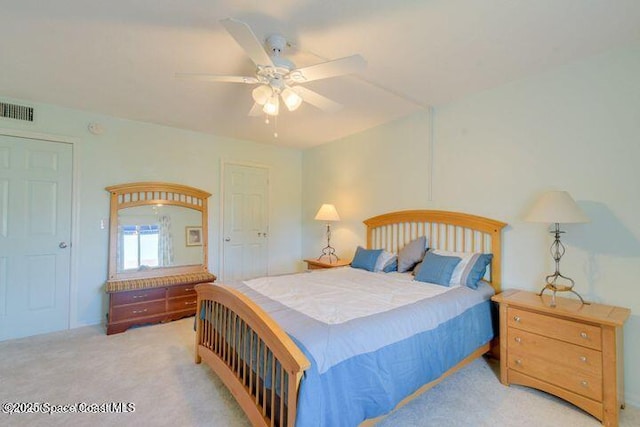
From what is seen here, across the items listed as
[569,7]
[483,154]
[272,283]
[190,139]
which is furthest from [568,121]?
[190,139]

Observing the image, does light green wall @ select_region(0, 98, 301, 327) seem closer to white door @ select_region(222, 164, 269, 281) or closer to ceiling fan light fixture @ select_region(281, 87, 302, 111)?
white door @ select_region(222, 164, 269, 281)

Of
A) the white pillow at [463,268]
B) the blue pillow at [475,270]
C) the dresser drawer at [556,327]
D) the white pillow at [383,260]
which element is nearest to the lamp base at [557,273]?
the dresser drawer at [556,327]

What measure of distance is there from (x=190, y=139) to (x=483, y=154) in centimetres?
393

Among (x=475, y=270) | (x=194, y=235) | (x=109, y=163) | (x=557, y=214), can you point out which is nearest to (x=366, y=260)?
(x=475, y=270)

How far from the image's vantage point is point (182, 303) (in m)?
3.86

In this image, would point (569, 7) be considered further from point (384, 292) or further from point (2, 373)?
point (2, 373)

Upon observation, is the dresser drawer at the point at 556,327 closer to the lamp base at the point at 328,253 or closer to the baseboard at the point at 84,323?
the lamp base at the point at 328,253

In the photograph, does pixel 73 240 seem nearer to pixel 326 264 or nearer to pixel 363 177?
pixel 326 264

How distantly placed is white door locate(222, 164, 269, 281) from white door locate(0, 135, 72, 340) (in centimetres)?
196

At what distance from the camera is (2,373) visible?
2.55m

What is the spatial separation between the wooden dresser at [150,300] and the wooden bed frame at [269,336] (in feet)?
4.19

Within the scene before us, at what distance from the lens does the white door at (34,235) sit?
128 inches

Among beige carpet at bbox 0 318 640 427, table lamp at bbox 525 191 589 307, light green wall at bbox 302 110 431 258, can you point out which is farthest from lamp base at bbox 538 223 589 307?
light green wall at bbox 302 110 431 258

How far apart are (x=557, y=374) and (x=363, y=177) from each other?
9.91 ft
